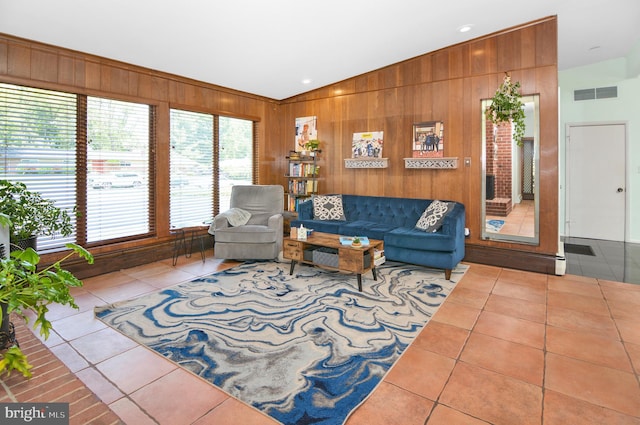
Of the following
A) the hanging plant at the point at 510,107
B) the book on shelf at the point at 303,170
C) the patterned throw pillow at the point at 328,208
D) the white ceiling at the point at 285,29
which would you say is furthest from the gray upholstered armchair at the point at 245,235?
the hanging plant at the point at 510,107

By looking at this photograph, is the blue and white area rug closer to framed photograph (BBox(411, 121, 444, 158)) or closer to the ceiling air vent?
framed photograph (BBox(411, 121, 444, 158))

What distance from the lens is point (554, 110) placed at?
4211mm

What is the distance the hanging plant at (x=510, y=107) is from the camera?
4.30 meters

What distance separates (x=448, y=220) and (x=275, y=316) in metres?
2.35

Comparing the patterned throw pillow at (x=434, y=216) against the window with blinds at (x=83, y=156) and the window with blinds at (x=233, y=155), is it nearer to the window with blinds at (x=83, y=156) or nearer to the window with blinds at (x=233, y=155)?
the window with blinds at (x=233, y=155)

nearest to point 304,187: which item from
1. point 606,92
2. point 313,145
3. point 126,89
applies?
point 313,145

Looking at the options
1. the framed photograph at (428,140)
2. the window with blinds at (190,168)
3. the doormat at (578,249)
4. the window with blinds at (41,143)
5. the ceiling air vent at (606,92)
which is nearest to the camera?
the window with blinds at (41,143)

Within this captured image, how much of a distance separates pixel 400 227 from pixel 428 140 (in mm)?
1334

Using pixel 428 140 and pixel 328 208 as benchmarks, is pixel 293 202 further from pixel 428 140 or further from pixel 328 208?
pixel 428 140

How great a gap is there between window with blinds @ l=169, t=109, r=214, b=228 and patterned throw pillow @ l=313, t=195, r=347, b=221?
1744mm

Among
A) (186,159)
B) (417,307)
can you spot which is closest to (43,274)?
(417,307)

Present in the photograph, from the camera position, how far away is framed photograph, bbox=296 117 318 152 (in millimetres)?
6254

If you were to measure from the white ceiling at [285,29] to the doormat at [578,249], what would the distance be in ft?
9.79

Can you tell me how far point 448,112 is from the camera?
4.91 meters
